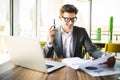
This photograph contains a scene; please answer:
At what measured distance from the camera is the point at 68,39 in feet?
6.63

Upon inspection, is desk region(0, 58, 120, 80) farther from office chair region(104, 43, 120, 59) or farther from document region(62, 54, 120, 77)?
office chair region(104, 43, 120, 59)

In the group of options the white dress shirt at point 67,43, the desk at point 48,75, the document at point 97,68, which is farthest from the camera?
the white dress shirt at point 67,43

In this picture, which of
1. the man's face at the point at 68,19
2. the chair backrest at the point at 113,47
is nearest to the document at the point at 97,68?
the man's face at the point at 68,19

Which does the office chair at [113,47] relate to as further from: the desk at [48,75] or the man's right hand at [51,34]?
the desk at [48,75]

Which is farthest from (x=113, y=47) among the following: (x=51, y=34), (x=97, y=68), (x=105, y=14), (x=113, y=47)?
(x=105, y=14)

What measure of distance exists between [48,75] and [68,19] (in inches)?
41.5

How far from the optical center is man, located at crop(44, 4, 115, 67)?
76.5 inches

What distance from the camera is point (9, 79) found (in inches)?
38.1

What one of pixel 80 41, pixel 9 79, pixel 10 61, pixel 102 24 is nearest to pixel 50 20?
pixel 102 24

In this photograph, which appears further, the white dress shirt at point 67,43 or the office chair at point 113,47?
the office chair at point 113,47

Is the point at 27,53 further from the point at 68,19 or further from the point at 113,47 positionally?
the point at 113,47

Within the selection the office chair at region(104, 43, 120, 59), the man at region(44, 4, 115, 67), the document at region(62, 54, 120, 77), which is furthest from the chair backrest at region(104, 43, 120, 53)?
the document at region(62, 54, 120, 77)

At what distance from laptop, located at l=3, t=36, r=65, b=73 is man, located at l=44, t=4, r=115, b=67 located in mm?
716

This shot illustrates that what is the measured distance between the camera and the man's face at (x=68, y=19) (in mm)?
1972
